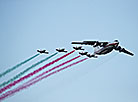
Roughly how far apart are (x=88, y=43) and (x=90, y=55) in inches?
164

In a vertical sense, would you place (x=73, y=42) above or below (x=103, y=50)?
above

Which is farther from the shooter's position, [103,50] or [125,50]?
[125,50]

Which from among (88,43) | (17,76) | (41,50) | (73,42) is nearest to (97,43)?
(88,43)

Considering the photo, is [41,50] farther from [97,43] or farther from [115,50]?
[115,50]

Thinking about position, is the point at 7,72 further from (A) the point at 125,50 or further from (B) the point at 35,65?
(A) the point at 125,50

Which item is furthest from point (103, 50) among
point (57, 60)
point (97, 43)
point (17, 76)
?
point (17, 76)

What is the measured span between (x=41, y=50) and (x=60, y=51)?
6.25m

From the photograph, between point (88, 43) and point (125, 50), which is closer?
point (88, 43)

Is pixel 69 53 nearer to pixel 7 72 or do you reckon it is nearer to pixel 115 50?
pixel 115 50

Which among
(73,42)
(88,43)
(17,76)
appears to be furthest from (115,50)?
(17,76)

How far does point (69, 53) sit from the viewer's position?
7656cm

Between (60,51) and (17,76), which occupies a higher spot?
(60,51)

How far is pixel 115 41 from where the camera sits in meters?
71.8

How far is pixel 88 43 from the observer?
→ 73.8 m
